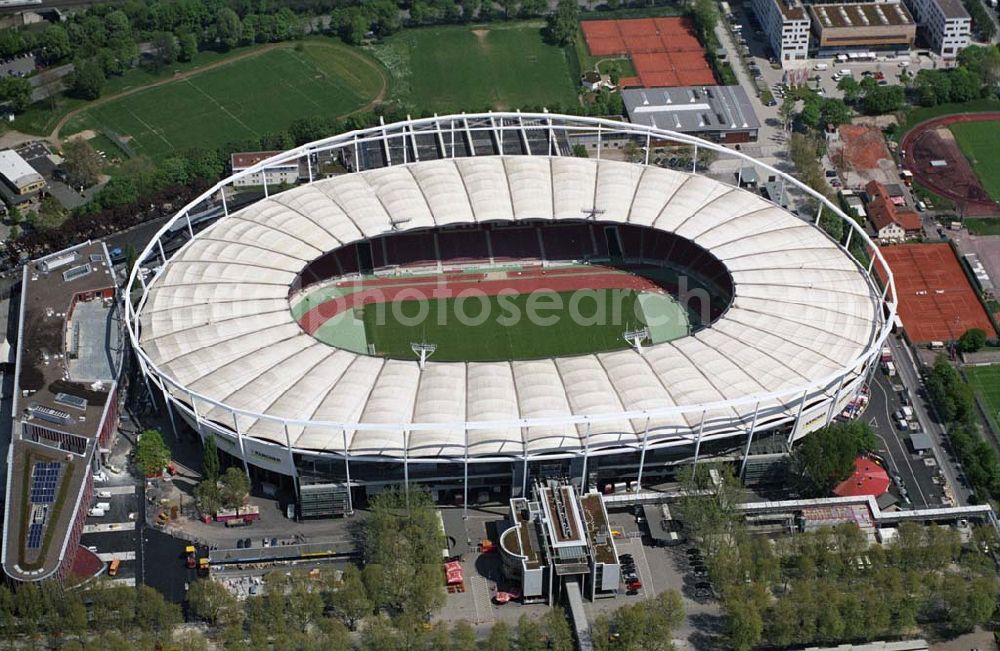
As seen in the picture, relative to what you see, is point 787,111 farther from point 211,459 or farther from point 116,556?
point 116,556

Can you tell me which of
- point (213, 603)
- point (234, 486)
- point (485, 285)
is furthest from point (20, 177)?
point (213, 603)

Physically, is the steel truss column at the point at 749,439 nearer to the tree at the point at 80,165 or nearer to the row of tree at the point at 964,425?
the row of tree at the point at 964,425

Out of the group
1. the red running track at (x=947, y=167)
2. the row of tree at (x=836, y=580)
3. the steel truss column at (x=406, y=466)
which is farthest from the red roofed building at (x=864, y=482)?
the red running track at (x=947, y=167)

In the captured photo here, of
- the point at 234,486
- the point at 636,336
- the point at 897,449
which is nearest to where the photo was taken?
the point at 234,486

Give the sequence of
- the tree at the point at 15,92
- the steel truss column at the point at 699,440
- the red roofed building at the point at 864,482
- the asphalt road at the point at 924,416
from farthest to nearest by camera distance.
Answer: the tree at the point at 15,92
the asphalt road at the point at 924,416
the red roofed building at the point at 864,482
the steel truss column at the point at 699,440

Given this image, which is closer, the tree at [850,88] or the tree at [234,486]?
the tree at [234,486]

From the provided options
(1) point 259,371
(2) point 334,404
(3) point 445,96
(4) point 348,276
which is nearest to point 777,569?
(2) point 334,404

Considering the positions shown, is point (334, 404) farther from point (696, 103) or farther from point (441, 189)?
point (696, 103)
